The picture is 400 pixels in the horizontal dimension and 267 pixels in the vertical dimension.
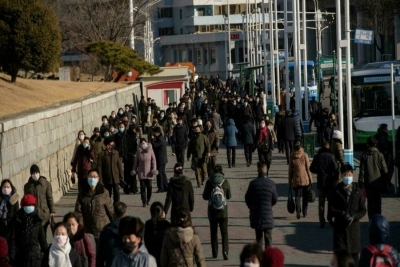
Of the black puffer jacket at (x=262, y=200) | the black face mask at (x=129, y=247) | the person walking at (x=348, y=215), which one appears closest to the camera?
the black face mask at (x=129, y=247)

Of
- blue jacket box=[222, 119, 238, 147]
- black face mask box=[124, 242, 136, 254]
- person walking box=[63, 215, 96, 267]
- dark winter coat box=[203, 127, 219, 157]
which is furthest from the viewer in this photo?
blue jacket box=[222, 119, 238, 147]

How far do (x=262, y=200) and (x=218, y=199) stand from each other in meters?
0.76

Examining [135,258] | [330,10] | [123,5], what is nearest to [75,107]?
[135,258]

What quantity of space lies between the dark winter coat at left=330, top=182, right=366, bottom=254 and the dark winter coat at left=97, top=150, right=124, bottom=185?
8.30 metres

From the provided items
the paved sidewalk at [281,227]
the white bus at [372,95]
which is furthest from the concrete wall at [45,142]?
the white bus at [372,95]

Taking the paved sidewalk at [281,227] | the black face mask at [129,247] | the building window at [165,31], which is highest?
the building window at [165,31]

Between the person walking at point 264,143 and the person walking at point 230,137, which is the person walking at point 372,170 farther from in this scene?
the person walking at point 230,137

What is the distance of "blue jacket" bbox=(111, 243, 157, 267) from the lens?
9812 millimetres

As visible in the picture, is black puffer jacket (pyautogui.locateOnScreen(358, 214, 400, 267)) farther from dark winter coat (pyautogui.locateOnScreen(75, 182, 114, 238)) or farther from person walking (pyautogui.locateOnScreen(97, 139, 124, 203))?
person walking (pyautogui.locateOnScreen(97, 139, 124, 203))

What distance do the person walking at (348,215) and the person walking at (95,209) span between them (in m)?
2.78

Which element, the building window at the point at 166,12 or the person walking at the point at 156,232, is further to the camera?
the building window at the point at 166,12

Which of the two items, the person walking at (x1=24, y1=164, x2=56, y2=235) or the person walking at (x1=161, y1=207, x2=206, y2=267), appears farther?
the person walking at (x1=24, y1=164, x2=56, y2=235)

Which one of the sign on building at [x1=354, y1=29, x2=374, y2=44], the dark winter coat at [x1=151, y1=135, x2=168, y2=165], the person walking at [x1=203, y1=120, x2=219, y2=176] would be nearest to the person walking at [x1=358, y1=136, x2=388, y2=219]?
the dark winter coat at [x1=151, y1=135, x2=168, y2=165]

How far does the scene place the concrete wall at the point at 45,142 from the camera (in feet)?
71.2
